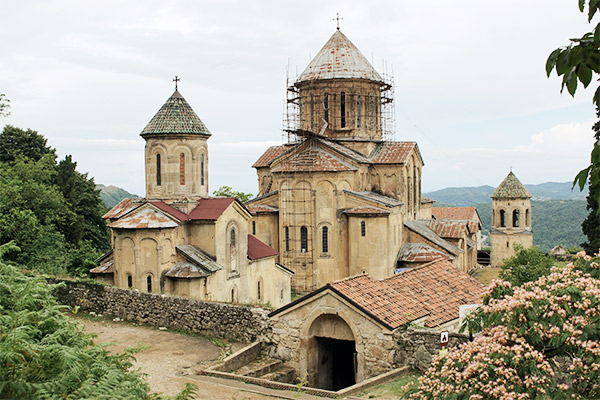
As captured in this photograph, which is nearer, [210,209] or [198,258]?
[198,258]

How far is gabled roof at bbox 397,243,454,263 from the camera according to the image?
92.0ft

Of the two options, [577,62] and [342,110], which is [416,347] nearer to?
[577,62]

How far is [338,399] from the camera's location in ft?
33.5

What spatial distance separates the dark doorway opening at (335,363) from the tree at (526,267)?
1216 centimetres

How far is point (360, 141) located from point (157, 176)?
39.7ft

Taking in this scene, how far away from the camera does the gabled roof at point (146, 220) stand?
2077 cm

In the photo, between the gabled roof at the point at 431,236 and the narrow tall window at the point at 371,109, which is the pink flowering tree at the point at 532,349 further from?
the narrow tall window at the point at 371,109

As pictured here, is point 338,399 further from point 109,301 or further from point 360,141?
point 360,141

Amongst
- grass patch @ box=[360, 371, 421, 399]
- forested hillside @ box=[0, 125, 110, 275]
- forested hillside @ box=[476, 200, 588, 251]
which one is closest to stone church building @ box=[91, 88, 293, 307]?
forested hillside @ box=[0, 125, 110, 275]

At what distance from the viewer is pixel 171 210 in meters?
21.9

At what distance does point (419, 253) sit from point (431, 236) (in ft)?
6.85

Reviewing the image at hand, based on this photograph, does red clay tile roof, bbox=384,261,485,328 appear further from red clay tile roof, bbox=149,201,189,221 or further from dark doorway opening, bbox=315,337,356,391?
red clay tile roof, bbox=149,201,189,221

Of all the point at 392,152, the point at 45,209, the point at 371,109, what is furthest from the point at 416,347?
the point at 45,209

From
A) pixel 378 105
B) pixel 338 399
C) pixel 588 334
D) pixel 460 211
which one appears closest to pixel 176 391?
pixel 338 399
